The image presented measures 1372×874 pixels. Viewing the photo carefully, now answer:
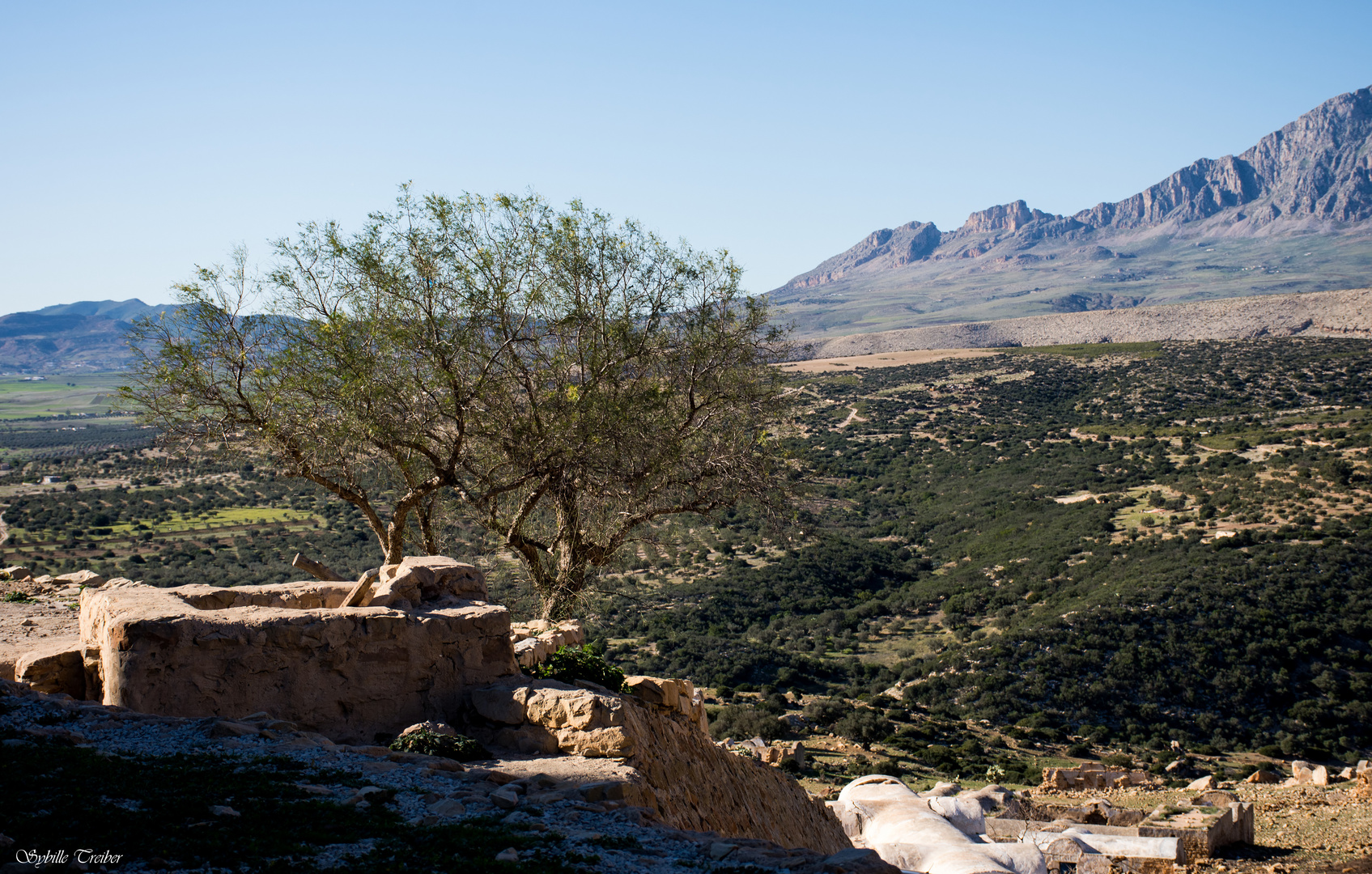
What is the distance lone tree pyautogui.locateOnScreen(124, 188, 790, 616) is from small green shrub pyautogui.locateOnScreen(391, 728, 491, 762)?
592cm

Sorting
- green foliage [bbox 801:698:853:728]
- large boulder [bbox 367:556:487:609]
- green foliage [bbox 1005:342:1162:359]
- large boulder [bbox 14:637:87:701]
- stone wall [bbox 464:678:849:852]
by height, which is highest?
green foliage [bbox 1005:342:1162:359]

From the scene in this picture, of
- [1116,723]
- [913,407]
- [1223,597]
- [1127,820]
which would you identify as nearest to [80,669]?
[1127,820]

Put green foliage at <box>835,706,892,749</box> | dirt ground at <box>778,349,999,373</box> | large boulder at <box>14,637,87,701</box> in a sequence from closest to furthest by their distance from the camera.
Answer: large boulder at <box>14,637,87,701</box> → green foliage at <box>835,706,892,749</box> → dirt ground at <box>778,349,999,373</box>

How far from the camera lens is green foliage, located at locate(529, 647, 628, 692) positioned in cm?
1068

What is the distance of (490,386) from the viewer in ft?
47.3

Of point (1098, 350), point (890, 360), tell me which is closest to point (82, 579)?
point (1098, 350)

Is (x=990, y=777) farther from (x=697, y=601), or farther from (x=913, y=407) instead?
(x=913, y=407)

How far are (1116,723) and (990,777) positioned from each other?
22.5ft

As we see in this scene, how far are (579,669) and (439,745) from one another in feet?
8.34

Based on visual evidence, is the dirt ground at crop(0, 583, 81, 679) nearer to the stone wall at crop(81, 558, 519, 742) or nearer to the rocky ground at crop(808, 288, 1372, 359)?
the stone wall at crop(81, 558, 519, 742)

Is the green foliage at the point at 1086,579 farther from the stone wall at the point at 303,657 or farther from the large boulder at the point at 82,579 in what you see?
the large boulder at the point at 82,579

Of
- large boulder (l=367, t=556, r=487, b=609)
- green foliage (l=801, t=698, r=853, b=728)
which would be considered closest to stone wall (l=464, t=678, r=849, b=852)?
large boulder (l=367, t=556, r=487, b=609)

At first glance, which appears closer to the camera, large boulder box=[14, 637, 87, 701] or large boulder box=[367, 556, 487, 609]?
large boulder box=[14, 637, 87, 701]

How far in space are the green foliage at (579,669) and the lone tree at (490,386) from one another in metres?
4.03
